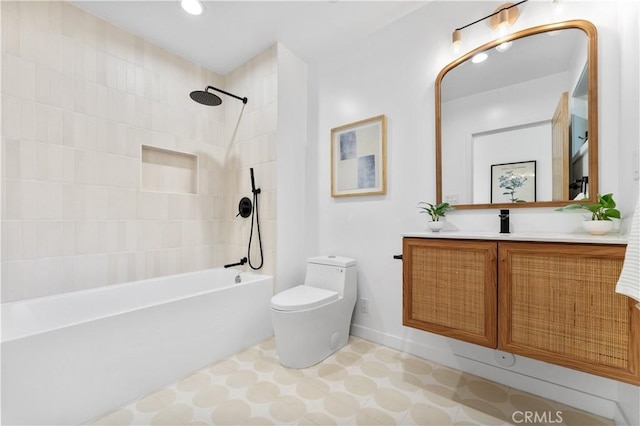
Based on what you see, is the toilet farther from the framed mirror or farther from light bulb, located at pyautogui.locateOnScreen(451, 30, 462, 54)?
light bulb, located at pyautogui.locateOnScreen(451, 30, 462, 54)

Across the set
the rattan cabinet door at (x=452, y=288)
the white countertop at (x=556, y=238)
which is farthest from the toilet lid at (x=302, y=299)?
the white countertop at (x=556, y=238)

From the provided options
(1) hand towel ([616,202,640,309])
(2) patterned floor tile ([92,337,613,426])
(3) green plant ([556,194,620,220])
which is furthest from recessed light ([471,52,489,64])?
(2) patterned floor tile ([92,337,613,426])

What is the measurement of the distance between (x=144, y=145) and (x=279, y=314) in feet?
6.09

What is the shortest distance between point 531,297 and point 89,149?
2.94m

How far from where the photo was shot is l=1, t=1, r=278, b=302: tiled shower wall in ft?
5.70

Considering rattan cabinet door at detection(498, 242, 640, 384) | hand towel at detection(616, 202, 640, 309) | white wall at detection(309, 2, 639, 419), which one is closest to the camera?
hand towel at detection(616, 202, 640, 309)

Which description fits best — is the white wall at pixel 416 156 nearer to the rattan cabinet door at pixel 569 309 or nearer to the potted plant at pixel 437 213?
the potted plant at pixel 437 213

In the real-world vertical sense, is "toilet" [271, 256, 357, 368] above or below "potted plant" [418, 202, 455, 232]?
below

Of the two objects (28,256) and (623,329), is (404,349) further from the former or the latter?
(28,256)

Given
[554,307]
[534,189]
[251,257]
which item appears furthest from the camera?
[251,257]

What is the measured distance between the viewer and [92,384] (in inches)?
53.9

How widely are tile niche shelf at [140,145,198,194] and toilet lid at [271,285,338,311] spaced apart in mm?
1491

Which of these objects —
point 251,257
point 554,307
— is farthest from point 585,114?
point 251,257

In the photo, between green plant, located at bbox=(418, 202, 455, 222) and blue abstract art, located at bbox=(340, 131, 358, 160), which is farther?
blue abstract art, located at bbox=(340, 131, 358, 160)
